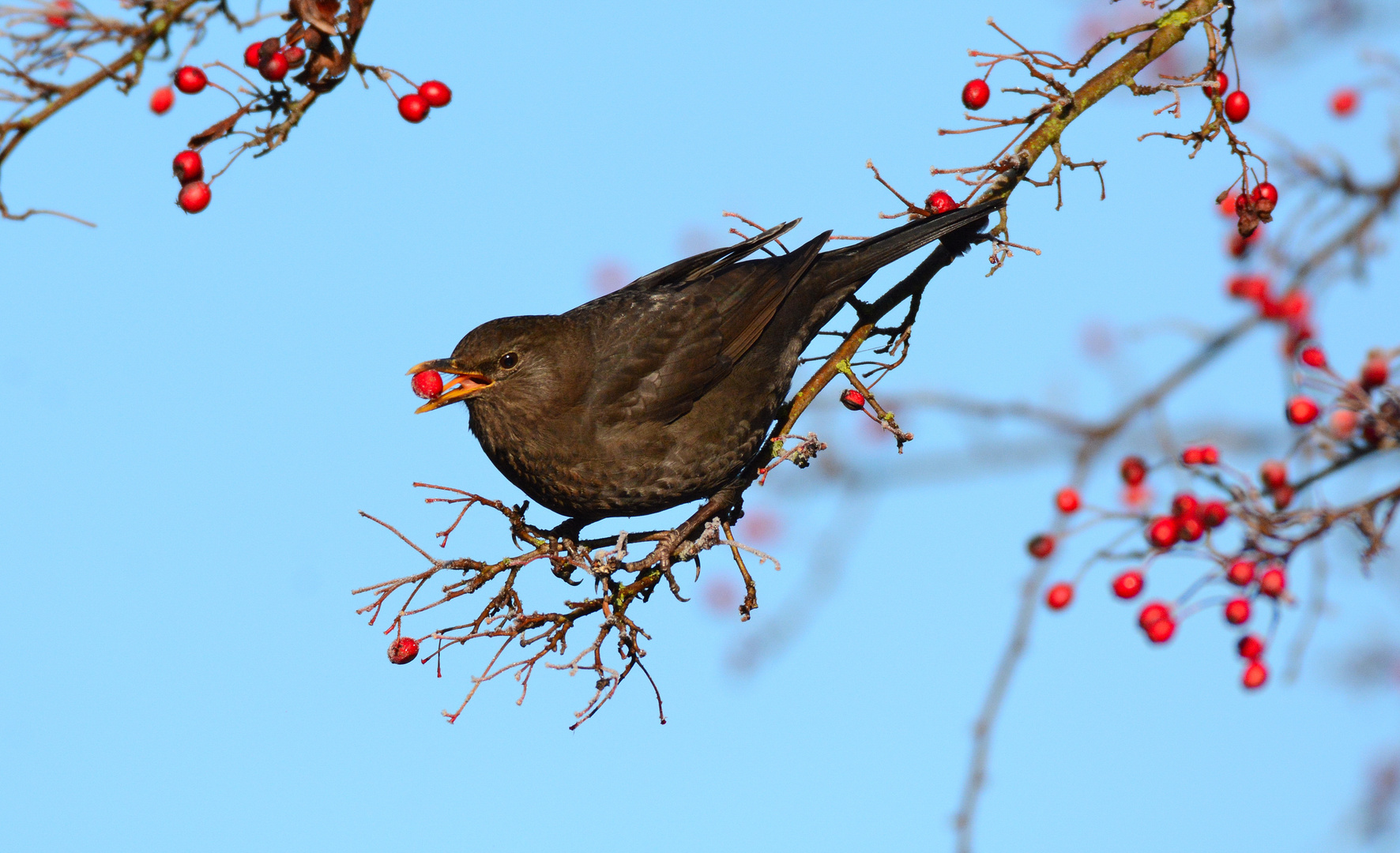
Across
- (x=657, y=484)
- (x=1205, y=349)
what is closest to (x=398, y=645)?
(x=657, y=484)

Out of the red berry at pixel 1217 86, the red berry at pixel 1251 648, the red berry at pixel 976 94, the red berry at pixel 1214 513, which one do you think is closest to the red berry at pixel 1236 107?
the red berry at pixel 1217 86

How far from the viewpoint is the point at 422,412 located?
4.92 metres

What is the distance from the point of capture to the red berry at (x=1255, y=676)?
3986 millimetres

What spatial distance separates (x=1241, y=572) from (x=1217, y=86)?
1826mm

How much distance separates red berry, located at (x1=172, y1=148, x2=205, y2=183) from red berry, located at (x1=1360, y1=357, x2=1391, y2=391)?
3.41 meters

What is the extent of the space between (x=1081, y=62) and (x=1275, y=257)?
1922 mm

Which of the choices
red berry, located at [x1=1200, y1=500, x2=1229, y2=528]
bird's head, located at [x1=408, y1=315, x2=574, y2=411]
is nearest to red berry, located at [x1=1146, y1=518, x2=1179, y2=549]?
red berry, located at [x1=1200, y1=500, x2=1229, y2=528]

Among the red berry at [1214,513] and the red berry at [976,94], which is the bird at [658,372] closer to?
the red berry at [976,94]

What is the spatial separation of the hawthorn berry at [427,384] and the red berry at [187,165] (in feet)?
5.09

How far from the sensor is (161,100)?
3594mm

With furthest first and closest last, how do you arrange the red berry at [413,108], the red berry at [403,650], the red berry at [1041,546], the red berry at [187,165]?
the red berry at [403,650]
the red berry at [1041,546]
the red berry at [413,108]
the red berry at [187,165]

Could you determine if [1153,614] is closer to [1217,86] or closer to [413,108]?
[1217,86]

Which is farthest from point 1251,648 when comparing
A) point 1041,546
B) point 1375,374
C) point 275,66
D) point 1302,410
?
point 275,66

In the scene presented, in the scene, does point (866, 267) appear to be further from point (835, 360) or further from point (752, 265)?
point (835, 360)
